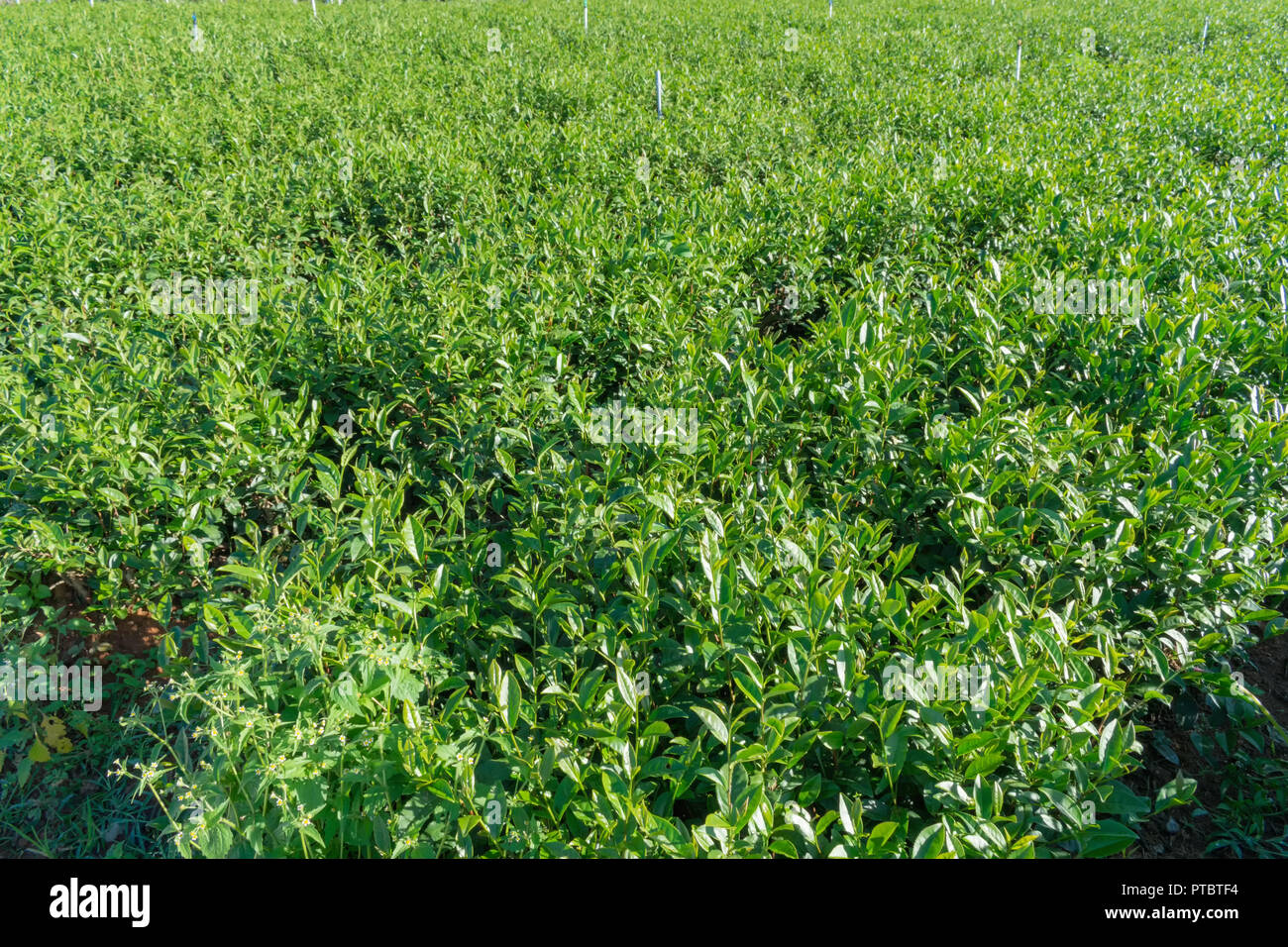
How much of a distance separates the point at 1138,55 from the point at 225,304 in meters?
15.3

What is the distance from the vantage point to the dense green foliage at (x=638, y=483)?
88.3 inches

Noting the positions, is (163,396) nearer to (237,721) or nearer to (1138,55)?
(237,721)

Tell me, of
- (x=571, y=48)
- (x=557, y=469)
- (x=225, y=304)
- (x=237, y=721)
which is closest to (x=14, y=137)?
(x=225, y=304)

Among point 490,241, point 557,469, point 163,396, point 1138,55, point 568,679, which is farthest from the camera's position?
point 1138,55

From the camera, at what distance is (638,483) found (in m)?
3.18

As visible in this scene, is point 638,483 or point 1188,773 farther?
point 638,483

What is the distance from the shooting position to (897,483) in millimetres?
3639

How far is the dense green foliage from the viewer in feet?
7.36

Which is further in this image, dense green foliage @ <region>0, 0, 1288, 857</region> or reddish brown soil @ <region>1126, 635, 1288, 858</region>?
reddish brown soil @ <region>1126, 635, 1288, 858</region>

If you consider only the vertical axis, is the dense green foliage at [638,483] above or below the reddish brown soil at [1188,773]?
above

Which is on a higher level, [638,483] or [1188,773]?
[638,483]

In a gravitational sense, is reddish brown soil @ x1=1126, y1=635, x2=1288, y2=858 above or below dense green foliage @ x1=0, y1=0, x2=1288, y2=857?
below

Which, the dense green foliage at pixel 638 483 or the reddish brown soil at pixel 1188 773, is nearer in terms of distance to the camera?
the dense green foliage at pixel 638 483

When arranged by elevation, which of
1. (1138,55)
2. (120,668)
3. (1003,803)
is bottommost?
(1003,803)
